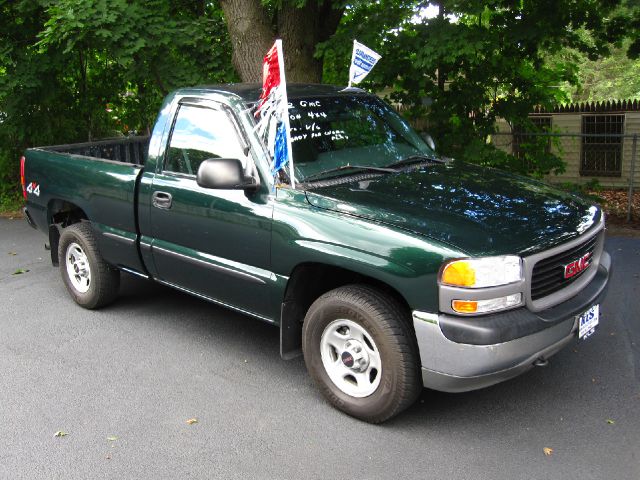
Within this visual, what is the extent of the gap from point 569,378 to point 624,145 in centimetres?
1493

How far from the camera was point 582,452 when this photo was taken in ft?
12.1

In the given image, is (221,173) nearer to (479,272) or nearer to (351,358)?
(351,358)

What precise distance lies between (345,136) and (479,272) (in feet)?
5.82

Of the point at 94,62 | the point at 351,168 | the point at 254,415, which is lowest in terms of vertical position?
the point at 254,415

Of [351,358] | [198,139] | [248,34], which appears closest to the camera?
[351,358]

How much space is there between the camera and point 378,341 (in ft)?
12.5

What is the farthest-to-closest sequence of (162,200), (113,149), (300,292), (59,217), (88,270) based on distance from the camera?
(113,149) → (59,217) → (88,270) → (162,200) → (300,292)

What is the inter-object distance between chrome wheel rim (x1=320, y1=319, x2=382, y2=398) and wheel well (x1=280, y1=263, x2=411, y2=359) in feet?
0.95

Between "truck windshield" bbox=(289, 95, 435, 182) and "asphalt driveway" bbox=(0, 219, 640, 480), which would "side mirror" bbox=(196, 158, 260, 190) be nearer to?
"truck windshield" bbox=(289, 95, 435, 182)

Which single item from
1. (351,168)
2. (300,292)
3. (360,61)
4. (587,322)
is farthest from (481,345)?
(360,61)

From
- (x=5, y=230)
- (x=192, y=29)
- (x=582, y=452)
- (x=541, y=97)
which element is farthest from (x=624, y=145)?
(x=582, y=452)

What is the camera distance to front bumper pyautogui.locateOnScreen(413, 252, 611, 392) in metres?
3.52

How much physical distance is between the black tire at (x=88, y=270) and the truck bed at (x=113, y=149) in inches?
39.0

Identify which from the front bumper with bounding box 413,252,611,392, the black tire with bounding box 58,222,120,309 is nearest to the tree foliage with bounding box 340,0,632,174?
the black tire with bounding box 58,222,120,309
